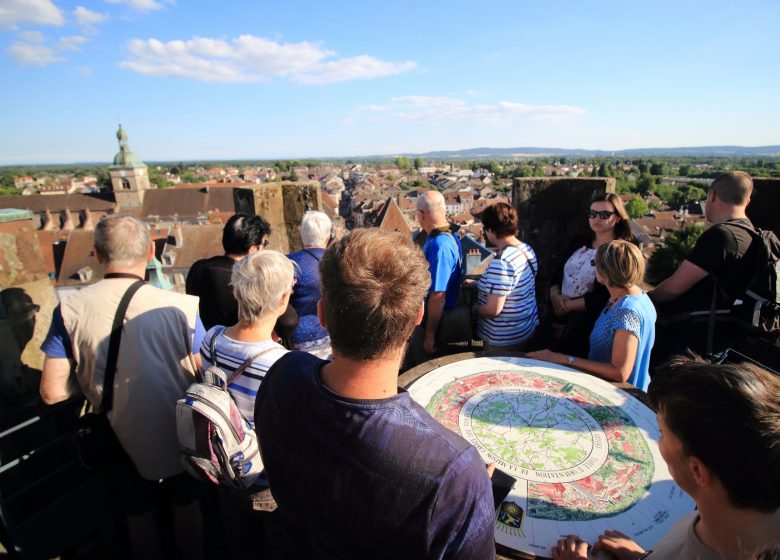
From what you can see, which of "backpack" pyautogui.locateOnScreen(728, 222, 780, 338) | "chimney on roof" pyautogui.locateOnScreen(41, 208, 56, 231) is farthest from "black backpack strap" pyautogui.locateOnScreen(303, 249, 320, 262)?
"chimney on roof" pyautogui.locateOnScreen(41, 208, 56, 231)

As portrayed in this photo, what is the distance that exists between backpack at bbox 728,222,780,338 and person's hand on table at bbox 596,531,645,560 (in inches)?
92.2

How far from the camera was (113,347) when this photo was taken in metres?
2.09

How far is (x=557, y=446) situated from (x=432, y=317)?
1532 millimetres

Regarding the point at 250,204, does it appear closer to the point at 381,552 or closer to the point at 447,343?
the point at 447,343

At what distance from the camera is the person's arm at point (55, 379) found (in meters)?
2.08

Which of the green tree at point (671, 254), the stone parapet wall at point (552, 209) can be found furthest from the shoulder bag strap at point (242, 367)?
the green tree at point (671, 254)

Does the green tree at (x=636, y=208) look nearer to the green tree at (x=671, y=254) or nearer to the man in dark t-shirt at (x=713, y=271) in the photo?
the green tree at (x=671, y=254)

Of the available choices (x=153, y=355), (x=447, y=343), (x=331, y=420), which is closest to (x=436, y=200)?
(x=447, y=343)

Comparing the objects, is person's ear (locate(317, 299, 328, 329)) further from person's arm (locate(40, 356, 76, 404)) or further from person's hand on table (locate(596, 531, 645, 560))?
person's arm (locate(40, 356, 76, 404))

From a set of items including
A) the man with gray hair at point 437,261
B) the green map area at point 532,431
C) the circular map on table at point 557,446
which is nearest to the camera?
the circular map on table at point 557,446

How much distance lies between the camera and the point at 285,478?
126 centimetres

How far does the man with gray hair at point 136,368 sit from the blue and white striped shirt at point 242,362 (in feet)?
1.01

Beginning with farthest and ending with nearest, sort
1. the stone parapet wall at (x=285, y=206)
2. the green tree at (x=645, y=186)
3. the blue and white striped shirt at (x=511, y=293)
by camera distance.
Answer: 1. the green tree at (x=645, y=186)
2. the stone parapet wall at (x=285, y=206)
3. the blue and white striped shirt at (x=511, y=293)

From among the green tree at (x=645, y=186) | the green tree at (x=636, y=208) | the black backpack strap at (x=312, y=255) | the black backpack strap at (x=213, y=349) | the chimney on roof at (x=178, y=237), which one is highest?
the black backpack strap at (x=312, y=255)
